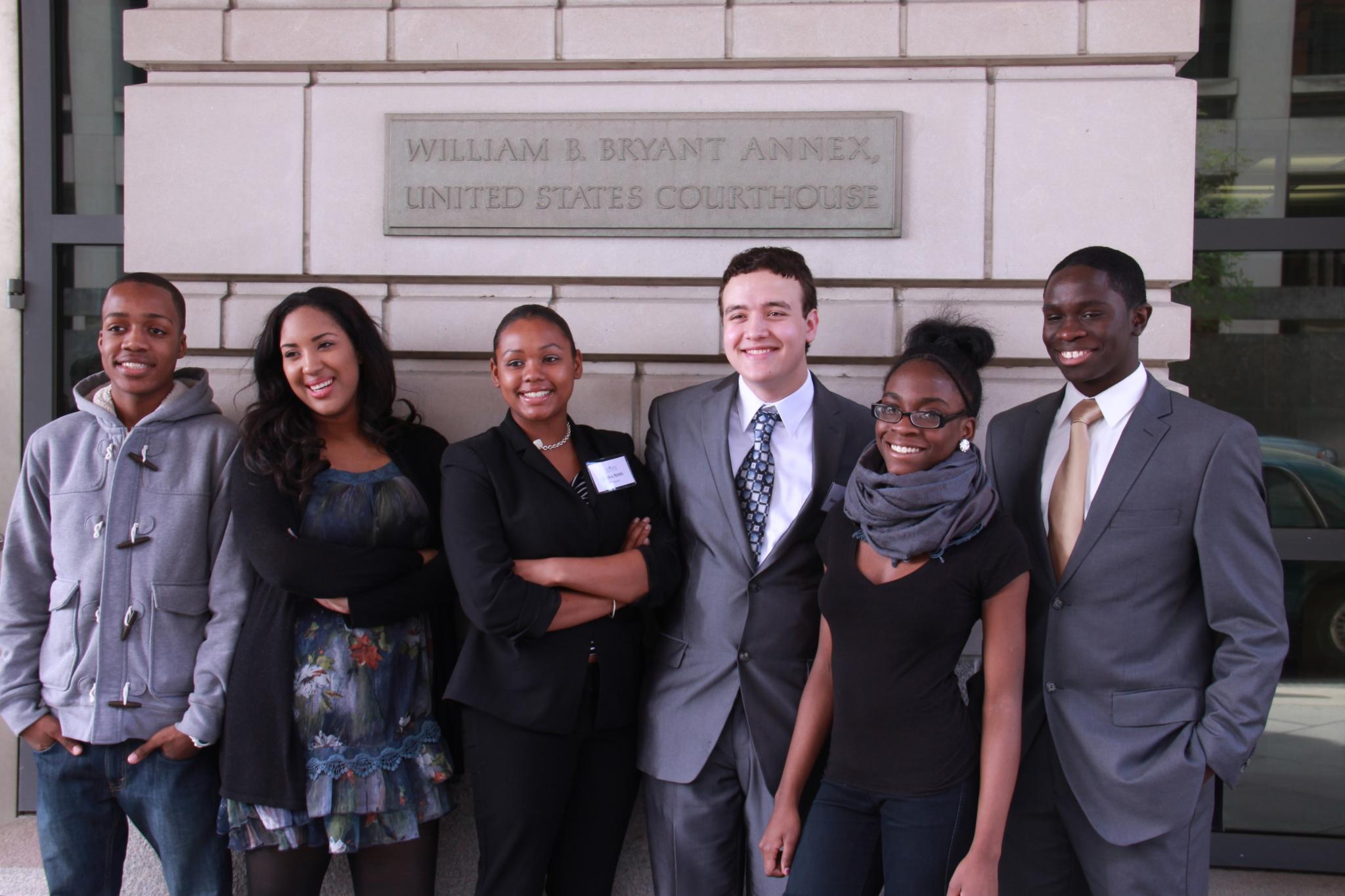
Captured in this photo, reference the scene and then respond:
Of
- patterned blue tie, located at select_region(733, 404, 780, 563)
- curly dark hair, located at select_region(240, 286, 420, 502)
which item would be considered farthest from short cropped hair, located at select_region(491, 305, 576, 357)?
patterned blue tie, located at select_region(733, 404, 780, 563)

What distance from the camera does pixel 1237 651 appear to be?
2498mm

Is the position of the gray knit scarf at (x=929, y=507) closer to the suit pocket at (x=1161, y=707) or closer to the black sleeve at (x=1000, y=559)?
the black sleeve at (x=1000, y=559)

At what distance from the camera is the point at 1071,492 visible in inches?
108

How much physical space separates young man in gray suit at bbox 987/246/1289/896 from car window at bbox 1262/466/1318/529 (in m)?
2.00

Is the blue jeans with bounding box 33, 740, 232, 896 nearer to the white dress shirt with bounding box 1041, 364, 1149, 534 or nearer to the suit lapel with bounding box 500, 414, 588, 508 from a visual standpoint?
the suit lapel with bounding box 500, 414, 588, 508

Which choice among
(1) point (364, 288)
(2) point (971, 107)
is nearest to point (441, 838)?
(1) point (364, 288)

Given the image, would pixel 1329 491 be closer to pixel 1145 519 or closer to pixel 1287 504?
pixel 1287 504

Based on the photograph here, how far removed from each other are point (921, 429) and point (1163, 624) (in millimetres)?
886

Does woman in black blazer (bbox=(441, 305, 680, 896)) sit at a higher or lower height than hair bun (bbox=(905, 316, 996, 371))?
lower

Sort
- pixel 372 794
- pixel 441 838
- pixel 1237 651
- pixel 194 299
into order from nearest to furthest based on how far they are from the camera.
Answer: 1. pixel 1237 651
2. pixel 372 794
3. pixel 441 838
4. pixel 194 299

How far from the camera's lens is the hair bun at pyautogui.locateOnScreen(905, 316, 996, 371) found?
3.34 metres

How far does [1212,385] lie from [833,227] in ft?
6.53

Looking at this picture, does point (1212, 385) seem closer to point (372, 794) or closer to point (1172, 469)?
point (1172, 469)

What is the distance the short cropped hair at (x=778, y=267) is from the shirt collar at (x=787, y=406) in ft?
0.82
